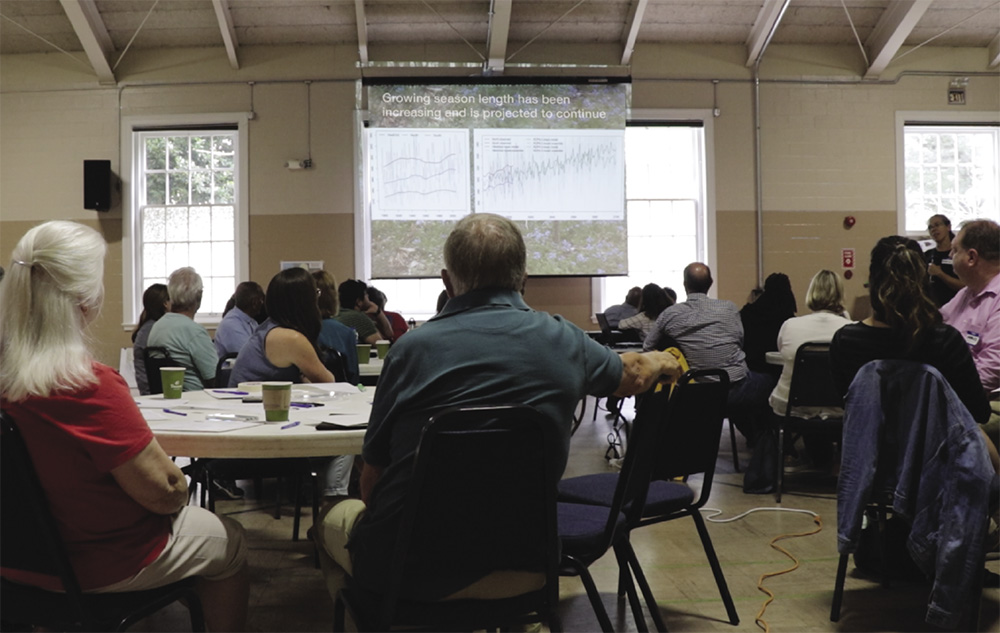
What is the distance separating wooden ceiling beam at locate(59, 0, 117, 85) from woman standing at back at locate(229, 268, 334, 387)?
5.98 metres

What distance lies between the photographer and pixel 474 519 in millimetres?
1470

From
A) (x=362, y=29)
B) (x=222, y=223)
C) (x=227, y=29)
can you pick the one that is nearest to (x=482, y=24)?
(x=362, y=29)

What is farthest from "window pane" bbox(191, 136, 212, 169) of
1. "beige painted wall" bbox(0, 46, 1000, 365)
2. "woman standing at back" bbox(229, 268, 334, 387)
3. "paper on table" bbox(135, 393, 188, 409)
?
"paper on table" bbox(135, 393, 188, 409)

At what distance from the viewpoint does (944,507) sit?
2238mm

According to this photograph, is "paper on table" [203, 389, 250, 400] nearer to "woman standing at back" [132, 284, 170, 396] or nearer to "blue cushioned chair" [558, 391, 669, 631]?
"blue cushioned chair" [558, 391, 669, 631]

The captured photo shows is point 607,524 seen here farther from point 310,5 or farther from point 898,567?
point 310,5

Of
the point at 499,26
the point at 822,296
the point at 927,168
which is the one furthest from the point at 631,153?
the point at 822,296

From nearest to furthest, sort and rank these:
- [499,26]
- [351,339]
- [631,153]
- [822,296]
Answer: [351,339], [822,296], [499,26], [631,153]

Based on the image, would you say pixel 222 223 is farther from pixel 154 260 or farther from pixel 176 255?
pixel 154 260

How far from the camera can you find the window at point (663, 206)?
9031 mm

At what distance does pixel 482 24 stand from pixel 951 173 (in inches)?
214

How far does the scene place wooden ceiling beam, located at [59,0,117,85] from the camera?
7.73m

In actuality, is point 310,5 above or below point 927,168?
above

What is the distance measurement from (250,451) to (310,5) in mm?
7246
